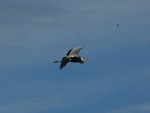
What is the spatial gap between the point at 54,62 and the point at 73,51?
10.2 metres

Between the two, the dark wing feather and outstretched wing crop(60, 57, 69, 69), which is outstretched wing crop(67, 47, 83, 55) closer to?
the dark wing feather

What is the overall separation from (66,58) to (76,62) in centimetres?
176

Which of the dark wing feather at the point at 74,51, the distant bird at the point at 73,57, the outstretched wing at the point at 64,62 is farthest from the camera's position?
the dark wing feather at the point at 74,51

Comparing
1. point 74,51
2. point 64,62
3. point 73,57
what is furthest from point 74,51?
point 64,62

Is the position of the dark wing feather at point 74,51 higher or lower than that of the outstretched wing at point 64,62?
higher

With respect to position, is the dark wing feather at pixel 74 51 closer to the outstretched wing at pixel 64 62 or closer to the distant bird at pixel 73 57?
the distant bird at pixel 73 57

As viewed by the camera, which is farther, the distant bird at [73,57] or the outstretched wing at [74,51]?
the outstretched wing at [74,51]

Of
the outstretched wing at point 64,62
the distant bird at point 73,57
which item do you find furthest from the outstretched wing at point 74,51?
the outstretched wing at point 64,62

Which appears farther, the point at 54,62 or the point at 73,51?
the point at 73,51

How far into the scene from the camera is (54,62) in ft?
432

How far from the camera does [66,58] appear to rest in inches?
5458

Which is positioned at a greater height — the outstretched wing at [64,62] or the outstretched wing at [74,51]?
the outstretched wing at [74,51]

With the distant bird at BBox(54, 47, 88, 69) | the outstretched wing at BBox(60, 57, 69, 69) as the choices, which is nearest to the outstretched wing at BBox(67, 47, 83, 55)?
the distant bird at BBox(54, 47, 88, 69)

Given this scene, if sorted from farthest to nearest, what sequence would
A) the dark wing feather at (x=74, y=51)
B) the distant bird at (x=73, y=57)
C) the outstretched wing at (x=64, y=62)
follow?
the dark wing feather at (x=74, y=51) → the distant bird at (x=73, y=57) → the outstretched wing at (x=64, y=62)
